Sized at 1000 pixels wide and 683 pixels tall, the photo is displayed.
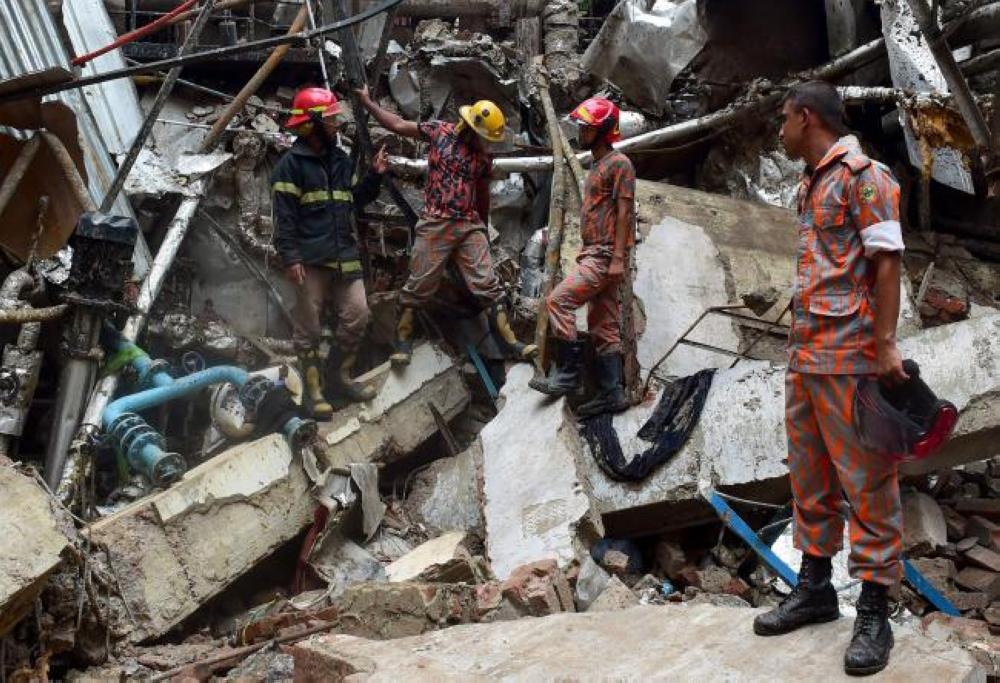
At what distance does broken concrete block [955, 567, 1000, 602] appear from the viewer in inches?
189

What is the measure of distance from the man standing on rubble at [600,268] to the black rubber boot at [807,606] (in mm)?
2699

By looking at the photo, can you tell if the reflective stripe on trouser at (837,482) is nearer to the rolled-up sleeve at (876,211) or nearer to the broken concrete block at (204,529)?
the rolled-up sleeve at (876,211)

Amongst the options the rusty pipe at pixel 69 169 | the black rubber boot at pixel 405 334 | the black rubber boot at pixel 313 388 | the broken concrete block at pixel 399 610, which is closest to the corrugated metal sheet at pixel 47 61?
the rusty pipe at pixel 69 169

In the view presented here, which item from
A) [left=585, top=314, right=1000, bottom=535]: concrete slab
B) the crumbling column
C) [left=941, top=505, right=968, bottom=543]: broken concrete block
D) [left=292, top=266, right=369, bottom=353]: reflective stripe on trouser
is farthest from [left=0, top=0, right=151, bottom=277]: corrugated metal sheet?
[left=941, top=505, right=968, bottom=543]: broken concrete block

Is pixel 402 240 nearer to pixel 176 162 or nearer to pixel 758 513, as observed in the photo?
pixel 176 162

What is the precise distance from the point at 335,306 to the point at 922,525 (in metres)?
3.77

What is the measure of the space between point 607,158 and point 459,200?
1.21 metres

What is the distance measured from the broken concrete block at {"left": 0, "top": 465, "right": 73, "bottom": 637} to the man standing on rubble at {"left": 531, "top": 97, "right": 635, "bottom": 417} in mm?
2843

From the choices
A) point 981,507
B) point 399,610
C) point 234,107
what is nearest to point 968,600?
point 981,507

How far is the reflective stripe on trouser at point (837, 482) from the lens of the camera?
2.91m

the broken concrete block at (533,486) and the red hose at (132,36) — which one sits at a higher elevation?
the red hose at (132,36)

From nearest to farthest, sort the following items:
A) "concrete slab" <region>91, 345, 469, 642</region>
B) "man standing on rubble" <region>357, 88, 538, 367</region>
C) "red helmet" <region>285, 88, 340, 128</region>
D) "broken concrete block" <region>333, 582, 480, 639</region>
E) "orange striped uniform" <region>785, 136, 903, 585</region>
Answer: "orange striped uniform" <region>785, 136, 903, 585</region>
"broken concrete block" <region>333, 582, 480, 639</region>
"concrete slab" <region>91, 345, 469, 642</region>
"red helmet" <region>285, 88, 340, 128</region>
"man standing on rubble" <region>357, 88, 538, 367</region>

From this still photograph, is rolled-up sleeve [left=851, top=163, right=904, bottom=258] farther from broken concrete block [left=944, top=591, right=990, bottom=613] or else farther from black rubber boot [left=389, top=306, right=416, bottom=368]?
black rubber boot [left=389, top=306, right=416, bottom=368]

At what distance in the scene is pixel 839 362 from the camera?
2.96m
